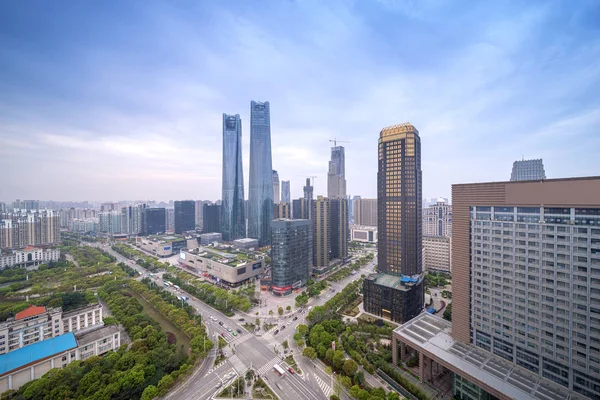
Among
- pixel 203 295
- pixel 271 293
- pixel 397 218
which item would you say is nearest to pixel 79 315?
pixel 203 295

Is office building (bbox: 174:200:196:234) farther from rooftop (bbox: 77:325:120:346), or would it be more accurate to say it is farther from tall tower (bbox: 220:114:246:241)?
rooftop (bbox: 77:325:120:346)

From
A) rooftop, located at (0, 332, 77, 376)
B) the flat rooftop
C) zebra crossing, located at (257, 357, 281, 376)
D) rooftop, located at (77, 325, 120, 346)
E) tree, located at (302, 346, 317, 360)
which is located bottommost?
zebra crossing, located at (257, 357, 281, 376)

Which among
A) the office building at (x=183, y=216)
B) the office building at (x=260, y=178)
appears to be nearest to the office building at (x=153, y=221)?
the office building at (x=183, y=216)

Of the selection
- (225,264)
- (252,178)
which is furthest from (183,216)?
(225,264)

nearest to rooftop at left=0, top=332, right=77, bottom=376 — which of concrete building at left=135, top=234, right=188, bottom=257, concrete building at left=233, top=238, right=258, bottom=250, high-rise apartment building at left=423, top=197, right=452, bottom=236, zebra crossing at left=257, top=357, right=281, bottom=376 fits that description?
zebra crossing at left=257, top=357, right=281, bottom=376

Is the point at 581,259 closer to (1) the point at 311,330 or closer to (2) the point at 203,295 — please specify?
(1) the point at 311,330

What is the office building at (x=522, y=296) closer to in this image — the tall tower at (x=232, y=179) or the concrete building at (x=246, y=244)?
the concrete building at (x=246, y=244)
